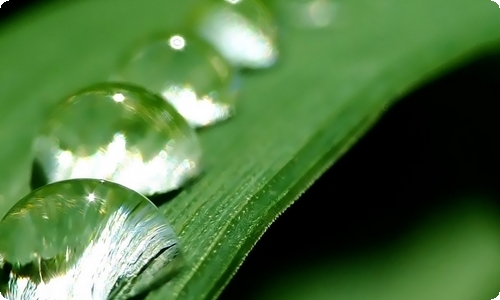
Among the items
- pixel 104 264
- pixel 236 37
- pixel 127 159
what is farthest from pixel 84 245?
pixel 236 37

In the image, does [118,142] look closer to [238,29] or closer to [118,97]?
[118,97]

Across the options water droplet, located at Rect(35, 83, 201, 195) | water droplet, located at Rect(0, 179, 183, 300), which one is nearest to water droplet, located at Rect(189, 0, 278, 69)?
water droplet, located at Rect(35, 83, 201, 195)

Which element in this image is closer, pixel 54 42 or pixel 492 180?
pixel 54 42

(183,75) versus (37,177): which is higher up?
(183,75)

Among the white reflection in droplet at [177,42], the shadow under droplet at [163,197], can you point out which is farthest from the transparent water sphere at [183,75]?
A: the shadow under droplet at [163,197]

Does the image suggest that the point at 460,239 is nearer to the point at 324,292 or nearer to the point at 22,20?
the point at 324,292

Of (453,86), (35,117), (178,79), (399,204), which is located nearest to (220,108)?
(178,79)
